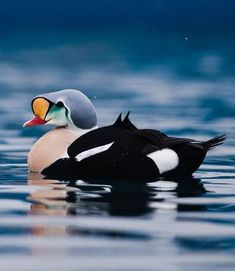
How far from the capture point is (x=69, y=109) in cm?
1080

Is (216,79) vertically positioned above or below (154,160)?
above

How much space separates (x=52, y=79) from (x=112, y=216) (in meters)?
15.3

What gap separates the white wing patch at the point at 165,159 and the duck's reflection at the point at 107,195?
106mm

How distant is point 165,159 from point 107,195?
37.1 inches

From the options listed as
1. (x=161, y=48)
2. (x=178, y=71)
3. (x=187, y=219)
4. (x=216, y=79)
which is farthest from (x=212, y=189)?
(x=161, y=48)

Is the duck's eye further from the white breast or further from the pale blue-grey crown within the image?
the white breast

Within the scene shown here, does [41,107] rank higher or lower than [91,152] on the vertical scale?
higher

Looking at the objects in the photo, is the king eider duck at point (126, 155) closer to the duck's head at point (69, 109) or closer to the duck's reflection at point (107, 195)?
the duck's reflection at point (107, 195)

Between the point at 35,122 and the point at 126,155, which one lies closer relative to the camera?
the point at 126,155

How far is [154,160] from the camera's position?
10.1 metres

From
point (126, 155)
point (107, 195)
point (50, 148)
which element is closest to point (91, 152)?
point (126, 155)

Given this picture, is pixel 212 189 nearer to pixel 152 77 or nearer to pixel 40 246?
pixel 40 246

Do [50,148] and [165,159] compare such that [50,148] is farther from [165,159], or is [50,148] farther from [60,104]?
[165,159]

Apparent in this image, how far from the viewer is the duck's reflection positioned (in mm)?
8547
